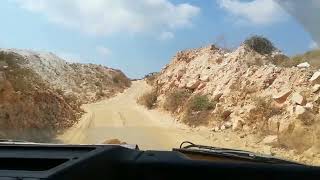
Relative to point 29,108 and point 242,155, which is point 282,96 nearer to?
point 29,108

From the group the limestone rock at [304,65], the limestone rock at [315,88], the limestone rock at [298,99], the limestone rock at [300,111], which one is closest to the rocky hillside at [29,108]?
the limestone rock at [300,111]

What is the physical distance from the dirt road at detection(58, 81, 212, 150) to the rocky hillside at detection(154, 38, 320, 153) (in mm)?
1253

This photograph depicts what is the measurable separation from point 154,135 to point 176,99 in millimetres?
9478

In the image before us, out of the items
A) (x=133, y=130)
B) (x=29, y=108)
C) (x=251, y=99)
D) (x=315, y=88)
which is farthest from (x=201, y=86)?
(x=29, y=108)

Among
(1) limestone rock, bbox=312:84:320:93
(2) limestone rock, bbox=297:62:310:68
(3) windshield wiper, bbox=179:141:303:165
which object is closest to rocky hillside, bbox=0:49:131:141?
(1) limestone rock, bbox=312:84:320:93

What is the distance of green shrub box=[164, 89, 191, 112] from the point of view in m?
28.2

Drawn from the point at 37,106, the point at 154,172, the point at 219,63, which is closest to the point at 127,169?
the point at 154,172

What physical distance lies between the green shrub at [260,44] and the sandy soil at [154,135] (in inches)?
320

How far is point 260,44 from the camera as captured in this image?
107 ft

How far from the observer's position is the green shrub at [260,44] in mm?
32172

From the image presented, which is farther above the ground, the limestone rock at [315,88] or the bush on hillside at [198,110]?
the limestone rock at [315,88]

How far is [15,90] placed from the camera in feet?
66.5

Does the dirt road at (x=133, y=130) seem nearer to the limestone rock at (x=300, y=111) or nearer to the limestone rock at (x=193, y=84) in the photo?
the limestone rock at (x=193, y=84)

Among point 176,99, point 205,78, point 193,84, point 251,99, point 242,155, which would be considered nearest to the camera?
point 242,155
